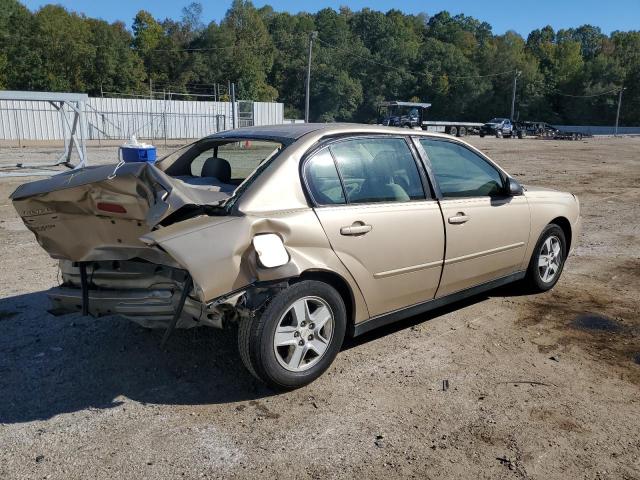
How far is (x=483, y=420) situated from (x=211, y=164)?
8.95ft

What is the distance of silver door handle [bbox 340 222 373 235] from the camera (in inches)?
147

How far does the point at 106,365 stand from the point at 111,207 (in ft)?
3.96

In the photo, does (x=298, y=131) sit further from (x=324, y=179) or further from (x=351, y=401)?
(x=351, y=401)

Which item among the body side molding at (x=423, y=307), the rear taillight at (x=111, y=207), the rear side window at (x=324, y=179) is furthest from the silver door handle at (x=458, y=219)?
the rear taillight at (x=111, y=207)

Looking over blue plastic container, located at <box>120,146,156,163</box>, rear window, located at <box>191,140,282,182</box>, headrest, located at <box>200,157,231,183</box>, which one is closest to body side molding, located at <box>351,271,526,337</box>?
rear window, located at <box>191,140,282,182</box>

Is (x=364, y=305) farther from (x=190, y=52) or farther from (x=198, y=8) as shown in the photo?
(x=198, y=8)

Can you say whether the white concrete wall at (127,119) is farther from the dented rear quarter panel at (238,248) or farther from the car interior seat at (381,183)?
the dented rear quarter panel at (238,248)

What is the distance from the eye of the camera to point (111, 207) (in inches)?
135

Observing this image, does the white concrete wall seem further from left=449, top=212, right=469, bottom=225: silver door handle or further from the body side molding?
left=449, top=212, right=469, bottom=225: silver door handle

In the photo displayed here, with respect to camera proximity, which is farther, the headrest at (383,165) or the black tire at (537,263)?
the black tire at (537,263)

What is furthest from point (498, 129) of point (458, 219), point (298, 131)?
point (298, 131)

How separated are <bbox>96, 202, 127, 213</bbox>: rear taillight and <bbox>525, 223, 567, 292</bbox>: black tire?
3.69 metres

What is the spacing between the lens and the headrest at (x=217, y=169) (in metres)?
4.44

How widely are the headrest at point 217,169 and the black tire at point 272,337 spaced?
4.27ft
